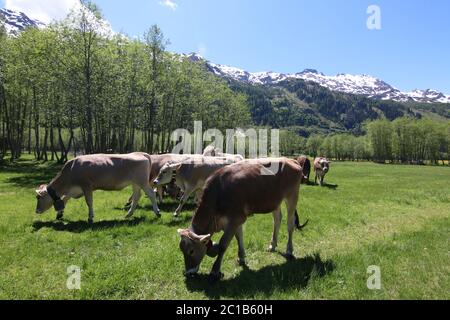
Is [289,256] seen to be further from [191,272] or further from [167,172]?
[167,172]

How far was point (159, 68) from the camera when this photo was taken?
48281 millimetres

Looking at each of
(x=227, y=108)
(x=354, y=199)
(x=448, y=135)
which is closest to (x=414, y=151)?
(x=448, y=135)

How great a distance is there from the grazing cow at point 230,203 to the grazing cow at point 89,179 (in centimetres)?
670

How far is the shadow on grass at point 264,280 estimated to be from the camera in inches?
290

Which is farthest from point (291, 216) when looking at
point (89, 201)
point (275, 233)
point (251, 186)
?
point (89, 201)

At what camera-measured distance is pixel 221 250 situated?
808cm

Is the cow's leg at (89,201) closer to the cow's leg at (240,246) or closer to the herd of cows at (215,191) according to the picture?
the herd of cows at (215,191)

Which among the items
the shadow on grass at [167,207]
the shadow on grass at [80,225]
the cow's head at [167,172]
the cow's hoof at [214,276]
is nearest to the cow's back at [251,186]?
the cow's hoof at [214,276]

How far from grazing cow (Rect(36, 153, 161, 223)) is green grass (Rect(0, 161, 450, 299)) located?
87 cm

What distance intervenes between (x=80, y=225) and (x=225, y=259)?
6614 mm

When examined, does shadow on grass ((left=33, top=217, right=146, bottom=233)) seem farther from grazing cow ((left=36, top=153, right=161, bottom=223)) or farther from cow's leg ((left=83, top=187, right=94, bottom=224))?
grazing cow ((left=36, top=153, right=161, bottom=223))

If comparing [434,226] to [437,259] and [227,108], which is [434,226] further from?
[227,108]

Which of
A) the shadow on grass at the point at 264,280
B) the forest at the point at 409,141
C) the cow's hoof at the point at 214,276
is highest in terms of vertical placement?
the forest at the point at 409,141

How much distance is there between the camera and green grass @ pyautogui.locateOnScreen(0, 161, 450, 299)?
7.45 meters
